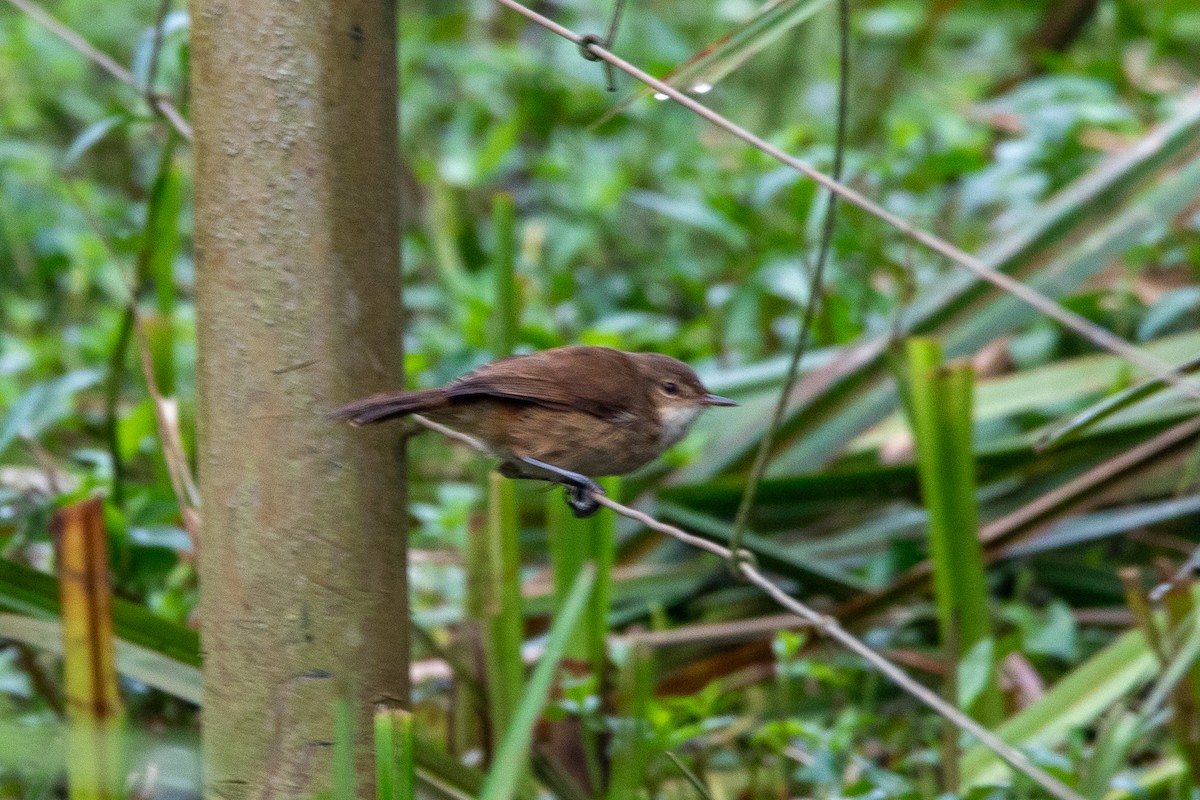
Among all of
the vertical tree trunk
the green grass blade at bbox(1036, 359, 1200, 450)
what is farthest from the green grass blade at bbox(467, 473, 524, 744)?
the green grass blade at bbox(1036, 359, 1200, 450)

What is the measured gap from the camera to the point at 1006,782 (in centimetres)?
221

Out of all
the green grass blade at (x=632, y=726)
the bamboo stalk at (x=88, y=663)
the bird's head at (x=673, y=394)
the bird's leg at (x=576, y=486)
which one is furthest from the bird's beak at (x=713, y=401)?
the bamboo stalk at (x=88, y=663)

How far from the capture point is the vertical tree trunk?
156 cm

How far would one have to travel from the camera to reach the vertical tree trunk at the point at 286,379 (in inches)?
61.5

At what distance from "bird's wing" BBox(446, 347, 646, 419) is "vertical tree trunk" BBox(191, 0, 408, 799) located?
0.25 meters

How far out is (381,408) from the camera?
58.5 inches

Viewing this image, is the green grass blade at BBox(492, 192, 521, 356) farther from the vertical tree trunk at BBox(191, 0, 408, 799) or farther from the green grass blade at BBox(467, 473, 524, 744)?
the vertical tree trunk at BBox(191, 0, 408, 799)

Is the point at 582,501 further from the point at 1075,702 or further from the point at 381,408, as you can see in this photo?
the point at 1075,702

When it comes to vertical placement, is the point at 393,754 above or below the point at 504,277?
below

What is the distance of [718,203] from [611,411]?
7.95ft

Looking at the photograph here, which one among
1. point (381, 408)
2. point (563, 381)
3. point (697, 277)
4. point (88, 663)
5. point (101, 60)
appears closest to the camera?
point (381, 408)

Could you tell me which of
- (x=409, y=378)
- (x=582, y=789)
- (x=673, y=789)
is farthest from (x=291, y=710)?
(x=409, y=378)

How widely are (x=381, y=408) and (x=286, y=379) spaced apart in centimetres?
15

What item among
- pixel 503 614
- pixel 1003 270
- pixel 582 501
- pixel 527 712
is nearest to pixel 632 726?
pixel 503 614
